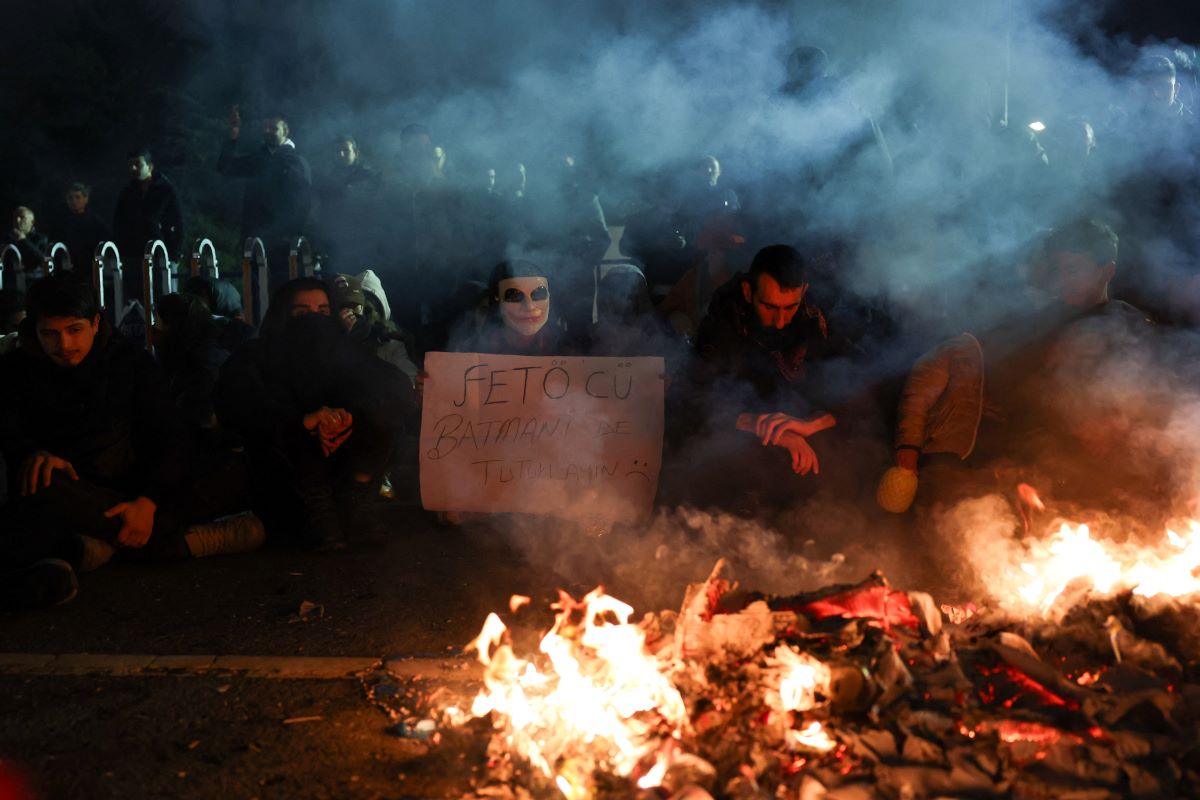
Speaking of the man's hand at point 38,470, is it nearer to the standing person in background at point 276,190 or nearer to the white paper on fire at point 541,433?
the white paper on fire at point 541,433

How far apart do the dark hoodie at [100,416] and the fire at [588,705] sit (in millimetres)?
2528

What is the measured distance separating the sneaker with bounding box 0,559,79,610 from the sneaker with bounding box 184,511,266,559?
0.78 m

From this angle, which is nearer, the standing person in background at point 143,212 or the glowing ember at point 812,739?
the glowing ember at point 812,739

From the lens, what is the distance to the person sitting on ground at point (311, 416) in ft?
18.1

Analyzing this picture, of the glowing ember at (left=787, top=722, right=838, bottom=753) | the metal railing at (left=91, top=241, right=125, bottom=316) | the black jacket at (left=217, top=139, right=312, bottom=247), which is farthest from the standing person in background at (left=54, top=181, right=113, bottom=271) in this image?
the glowing ember at (left=787, top=722, right=838, bottom=753)

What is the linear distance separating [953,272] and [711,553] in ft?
8.01

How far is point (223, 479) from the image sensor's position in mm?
5473

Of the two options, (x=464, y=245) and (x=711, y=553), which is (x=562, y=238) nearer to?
(x=464, y=245)

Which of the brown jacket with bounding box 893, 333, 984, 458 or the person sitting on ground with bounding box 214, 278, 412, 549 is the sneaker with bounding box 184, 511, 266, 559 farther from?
the brown jacket with bounding box 893, 333, 984, 458

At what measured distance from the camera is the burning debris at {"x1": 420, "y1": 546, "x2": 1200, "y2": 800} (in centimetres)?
270

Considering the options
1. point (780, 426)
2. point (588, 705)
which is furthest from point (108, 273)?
point (588, 705)

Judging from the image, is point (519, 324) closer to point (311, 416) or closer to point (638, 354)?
point (638, 354)

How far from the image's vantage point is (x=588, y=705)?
10.0 ft

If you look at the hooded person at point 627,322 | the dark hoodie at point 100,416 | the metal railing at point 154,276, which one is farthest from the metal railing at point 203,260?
the hooded person at point 627,322
